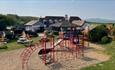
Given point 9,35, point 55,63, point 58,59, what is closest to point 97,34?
point 9,35

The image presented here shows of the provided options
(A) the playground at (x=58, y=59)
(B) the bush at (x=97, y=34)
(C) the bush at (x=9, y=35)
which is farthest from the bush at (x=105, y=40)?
(C) the bush at (x=9, y=35)

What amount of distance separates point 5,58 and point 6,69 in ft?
15.6

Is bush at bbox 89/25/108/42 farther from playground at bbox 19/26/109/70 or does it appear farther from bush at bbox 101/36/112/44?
playground at bbox 19/26/109/70

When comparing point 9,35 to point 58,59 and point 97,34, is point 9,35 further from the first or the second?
point 58,59

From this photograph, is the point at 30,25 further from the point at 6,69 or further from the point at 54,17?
the point at 6,69

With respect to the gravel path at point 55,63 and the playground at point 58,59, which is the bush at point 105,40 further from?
the gravel path at point 55,63

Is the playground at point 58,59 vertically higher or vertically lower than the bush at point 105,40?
higher

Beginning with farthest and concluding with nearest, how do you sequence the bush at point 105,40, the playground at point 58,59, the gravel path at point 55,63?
the bush at point 105,40, the playground at point 58,59, the gravel path at point 55,63

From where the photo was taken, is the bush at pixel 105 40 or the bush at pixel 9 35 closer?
the bush at pixel 105 40

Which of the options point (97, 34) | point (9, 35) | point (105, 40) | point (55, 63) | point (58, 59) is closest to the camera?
point (55, 63)

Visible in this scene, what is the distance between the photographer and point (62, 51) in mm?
30781

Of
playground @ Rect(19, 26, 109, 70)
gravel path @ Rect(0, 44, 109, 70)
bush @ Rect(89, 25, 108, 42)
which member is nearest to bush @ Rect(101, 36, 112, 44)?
bush @ Rect(89, 25, 108, 42)

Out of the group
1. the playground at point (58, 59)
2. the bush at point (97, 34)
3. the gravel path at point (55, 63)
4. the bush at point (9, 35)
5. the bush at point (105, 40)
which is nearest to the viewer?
the gravel path at point (55, 63)

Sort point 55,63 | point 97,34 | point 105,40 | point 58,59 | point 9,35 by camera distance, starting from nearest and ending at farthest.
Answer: point 55,63 < point 58,59 < point 105,40 < point 97,34 < point 9,35
